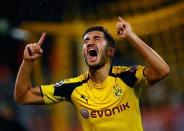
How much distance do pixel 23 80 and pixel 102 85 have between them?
1.76ft

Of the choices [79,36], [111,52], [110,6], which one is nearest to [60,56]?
[79,36]

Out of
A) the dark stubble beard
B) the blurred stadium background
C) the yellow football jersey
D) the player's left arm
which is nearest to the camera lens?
the player's left arm

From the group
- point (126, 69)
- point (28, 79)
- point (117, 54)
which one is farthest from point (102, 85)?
point (117, 54)

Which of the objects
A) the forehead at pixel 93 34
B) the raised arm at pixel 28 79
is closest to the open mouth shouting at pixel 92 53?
the forehead at pixel 93 34

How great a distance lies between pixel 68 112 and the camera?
7.56m

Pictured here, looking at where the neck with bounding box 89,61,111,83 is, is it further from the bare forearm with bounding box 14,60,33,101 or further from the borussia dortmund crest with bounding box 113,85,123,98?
the bare forearm with bounding box 14,60,33,101

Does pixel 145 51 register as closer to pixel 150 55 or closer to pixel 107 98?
pixel 150 55

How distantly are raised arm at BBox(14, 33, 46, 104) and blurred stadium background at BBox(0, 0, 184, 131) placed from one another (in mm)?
2969

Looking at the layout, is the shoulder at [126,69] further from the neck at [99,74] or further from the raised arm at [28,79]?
the raised arm at [28,79]

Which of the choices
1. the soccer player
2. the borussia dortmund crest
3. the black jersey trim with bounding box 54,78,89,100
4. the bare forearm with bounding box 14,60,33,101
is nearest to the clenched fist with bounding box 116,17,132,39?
the soccer player

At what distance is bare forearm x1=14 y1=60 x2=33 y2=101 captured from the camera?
4.09 metres

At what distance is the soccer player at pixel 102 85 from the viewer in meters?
3.97

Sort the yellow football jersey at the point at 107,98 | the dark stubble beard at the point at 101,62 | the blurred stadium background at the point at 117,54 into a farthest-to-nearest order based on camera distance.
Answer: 1. the blurred stadium background at the point at 117,54
2. the dark stubble beard at the point at 101,62
3. the yellow football jersey at the point at 107,98

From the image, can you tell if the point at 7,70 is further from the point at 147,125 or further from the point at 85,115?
the point at 85,115
